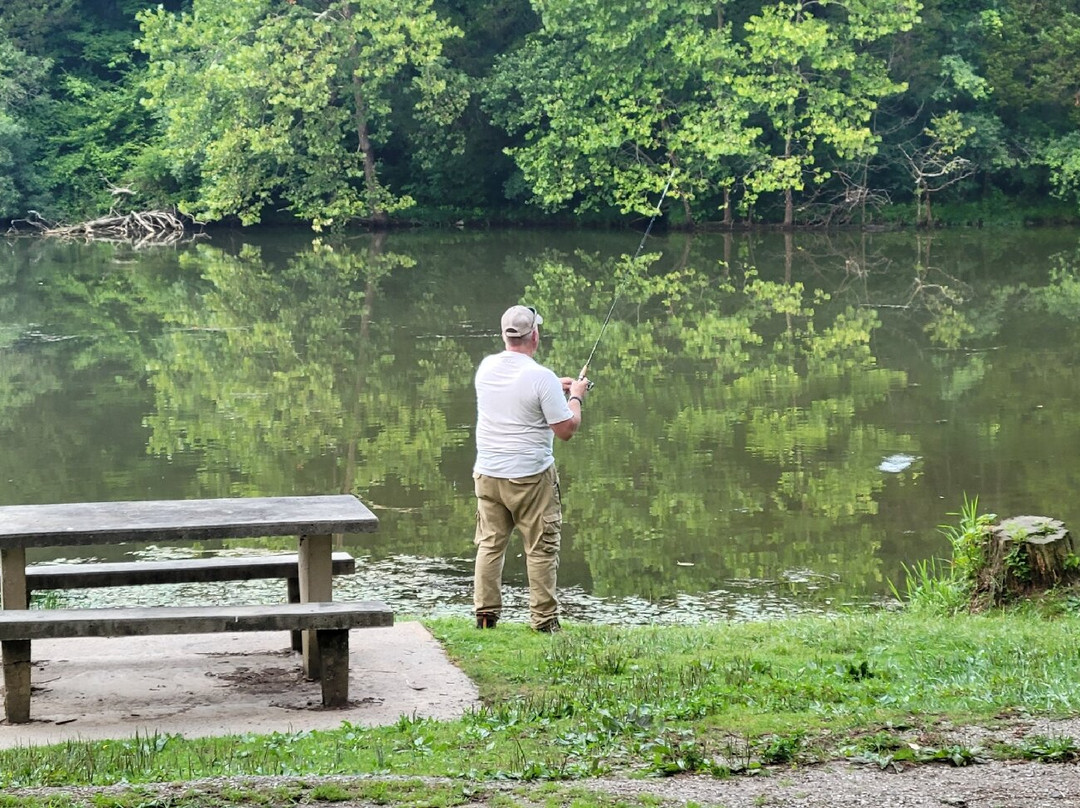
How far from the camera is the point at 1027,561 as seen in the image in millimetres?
7965

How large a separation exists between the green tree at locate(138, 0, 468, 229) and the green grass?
31.1 meters

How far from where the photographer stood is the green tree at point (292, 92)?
3662cm

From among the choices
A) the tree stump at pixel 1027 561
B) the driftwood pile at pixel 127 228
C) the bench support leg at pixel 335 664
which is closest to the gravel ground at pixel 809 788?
the bench support leg at pixel 335 664

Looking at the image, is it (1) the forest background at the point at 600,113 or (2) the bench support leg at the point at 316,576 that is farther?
(1) the forest background at the point at 600,113

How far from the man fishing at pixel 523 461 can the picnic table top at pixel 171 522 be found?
0.93 metres

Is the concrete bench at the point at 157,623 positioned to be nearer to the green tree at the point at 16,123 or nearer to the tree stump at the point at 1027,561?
the tree stump at the point at 1027,561

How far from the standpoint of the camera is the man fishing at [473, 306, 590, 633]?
718 cm

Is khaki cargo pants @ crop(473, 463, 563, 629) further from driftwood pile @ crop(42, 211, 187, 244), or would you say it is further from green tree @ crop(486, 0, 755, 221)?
driftwood pile @ crop(42, 211, 187, 244)

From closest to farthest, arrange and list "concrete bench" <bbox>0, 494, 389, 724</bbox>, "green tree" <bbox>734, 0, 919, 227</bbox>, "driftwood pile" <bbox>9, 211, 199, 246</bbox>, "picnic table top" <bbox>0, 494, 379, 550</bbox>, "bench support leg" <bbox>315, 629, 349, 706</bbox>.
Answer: "concrete bench" <bbox>0, 494, 389, 724</bbox> < "bench support leg" <bbox>315, 629, 349, 706</bbox> < "picnic table top" <bbox>0, 494, 379, 550</bbox> < "green tree" <bbox>734, 0, 919, 227</bbox> < "driftwood pile" <bbox>9, 211, 199, 246</bbox>

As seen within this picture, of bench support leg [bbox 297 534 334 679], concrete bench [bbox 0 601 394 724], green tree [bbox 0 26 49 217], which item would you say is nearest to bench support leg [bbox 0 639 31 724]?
concrete bench [bbox 0 601 394 724]

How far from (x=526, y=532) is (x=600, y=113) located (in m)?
31.5

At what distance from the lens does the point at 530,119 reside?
125 feet

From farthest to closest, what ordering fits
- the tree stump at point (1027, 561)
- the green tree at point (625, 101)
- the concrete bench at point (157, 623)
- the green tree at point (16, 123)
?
the green tree at point (16, 123) < the green tree at point (625, 101) < the tree stump at point (1027, 561) < the concrete bench at point (157, 623)

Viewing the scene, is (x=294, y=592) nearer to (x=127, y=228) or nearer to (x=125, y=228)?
(x=125, y=228)
